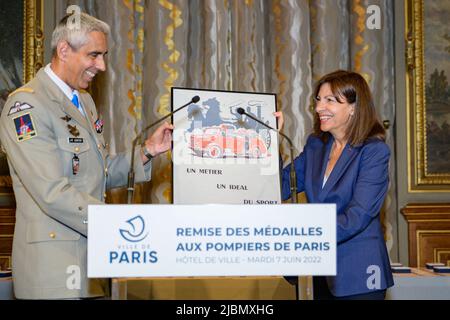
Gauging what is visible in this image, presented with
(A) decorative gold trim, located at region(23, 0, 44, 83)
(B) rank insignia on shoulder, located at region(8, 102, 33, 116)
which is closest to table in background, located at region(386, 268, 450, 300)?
(B) rank insignia on shoulder, located at region(8, 102, 33, 116)

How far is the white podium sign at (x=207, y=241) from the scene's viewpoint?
226cm

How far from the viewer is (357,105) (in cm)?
317

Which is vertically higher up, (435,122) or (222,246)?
(435,122)

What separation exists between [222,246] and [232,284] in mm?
1872

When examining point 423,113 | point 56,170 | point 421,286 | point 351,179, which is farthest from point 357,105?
point 423,113

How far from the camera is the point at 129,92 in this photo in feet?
15.5

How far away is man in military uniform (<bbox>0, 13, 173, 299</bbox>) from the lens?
2.67 meters

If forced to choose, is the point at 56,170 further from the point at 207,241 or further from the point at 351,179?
the point at 351,179

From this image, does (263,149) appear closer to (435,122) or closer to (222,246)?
(222,246)

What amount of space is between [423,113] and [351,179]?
2.16 meters

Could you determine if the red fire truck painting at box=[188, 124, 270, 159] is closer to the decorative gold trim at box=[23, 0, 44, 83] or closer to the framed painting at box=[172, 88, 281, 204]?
the framed painting at box=[172, 88, 281, 204]

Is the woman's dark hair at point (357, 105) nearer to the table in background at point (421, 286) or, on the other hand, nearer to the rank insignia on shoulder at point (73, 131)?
the rank insignia on shoulder at point (73, 131)

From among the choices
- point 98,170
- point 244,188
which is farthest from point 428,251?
point 98,170

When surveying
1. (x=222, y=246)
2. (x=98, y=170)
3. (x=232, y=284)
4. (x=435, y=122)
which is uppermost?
(x=435, y=122)
